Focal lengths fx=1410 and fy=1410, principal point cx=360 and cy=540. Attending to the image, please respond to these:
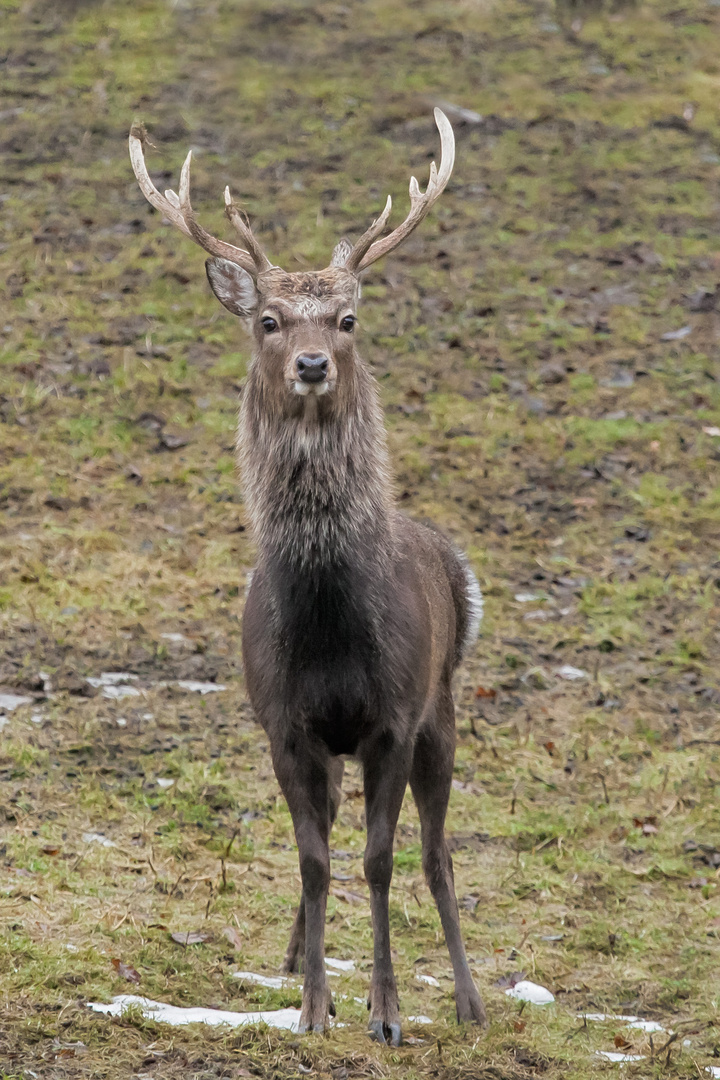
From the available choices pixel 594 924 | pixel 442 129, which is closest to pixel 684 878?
pixel 594 924

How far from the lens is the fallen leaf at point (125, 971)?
555 centimetres

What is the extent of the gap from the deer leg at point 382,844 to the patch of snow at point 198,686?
11.6ft

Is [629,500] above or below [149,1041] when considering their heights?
above

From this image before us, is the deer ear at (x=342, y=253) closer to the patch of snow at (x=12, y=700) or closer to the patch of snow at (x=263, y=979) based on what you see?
the patch of snow at (x=263, y=979)

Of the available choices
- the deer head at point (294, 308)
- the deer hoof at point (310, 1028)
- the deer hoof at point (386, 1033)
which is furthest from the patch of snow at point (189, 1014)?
the deer head at point (294, 308)

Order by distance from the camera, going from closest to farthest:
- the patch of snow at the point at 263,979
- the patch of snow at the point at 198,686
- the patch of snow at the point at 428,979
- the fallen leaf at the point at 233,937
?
the patch of snow at the point at 263,979, the patch of snow at the point at 428,979, the fallen leaf at the point at 233,937, the patch of snow at the point at 198,686

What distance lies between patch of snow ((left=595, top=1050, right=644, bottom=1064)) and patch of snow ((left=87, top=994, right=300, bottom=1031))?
3.87ft

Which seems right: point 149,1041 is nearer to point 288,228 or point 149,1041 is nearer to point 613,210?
point 288,228

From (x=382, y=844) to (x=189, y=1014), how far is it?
97 cm

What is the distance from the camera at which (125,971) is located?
5.59 meters

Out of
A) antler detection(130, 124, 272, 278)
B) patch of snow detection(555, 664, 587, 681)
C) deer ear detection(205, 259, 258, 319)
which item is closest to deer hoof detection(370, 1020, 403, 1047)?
deer ear detection(205, 259, 258, 319)

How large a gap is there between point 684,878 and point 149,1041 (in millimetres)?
3337

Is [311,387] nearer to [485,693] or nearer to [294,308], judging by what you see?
[294,308]

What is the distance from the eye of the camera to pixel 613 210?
15945 mm
